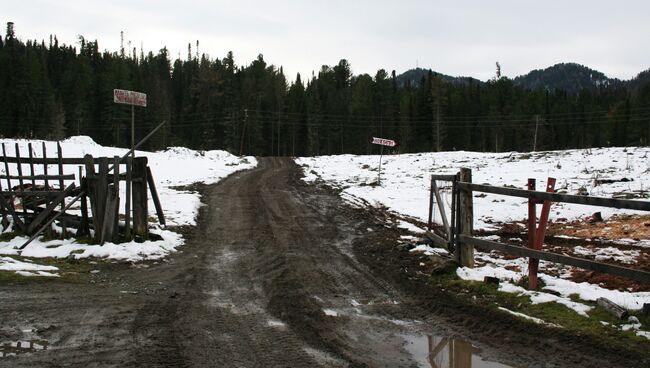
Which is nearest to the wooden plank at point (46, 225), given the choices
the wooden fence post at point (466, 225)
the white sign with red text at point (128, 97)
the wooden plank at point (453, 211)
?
the white sign with red text at point (128, 97)

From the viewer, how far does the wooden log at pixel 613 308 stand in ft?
18.5

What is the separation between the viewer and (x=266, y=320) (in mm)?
6195

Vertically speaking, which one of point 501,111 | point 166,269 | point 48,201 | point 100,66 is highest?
point 100,66

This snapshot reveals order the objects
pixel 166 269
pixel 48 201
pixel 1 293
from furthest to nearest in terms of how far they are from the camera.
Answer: pixel 48 201 → pixel 166 269 → pixel 1 293

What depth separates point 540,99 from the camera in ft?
334

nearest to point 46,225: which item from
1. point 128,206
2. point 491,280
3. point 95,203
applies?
point 95,203

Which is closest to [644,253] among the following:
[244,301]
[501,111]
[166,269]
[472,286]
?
[472,286]

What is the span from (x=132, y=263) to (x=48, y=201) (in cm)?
330

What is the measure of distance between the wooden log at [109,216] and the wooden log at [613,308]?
915cm

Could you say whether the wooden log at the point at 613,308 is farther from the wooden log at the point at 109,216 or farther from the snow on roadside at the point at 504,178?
the wooden log at the point at 109,216

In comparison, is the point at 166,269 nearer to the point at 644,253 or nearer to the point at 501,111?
the point at 644,253

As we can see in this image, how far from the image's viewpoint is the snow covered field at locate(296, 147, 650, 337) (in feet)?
22.9

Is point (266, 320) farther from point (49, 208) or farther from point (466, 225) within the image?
point (49, 208)

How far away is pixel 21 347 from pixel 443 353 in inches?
176
